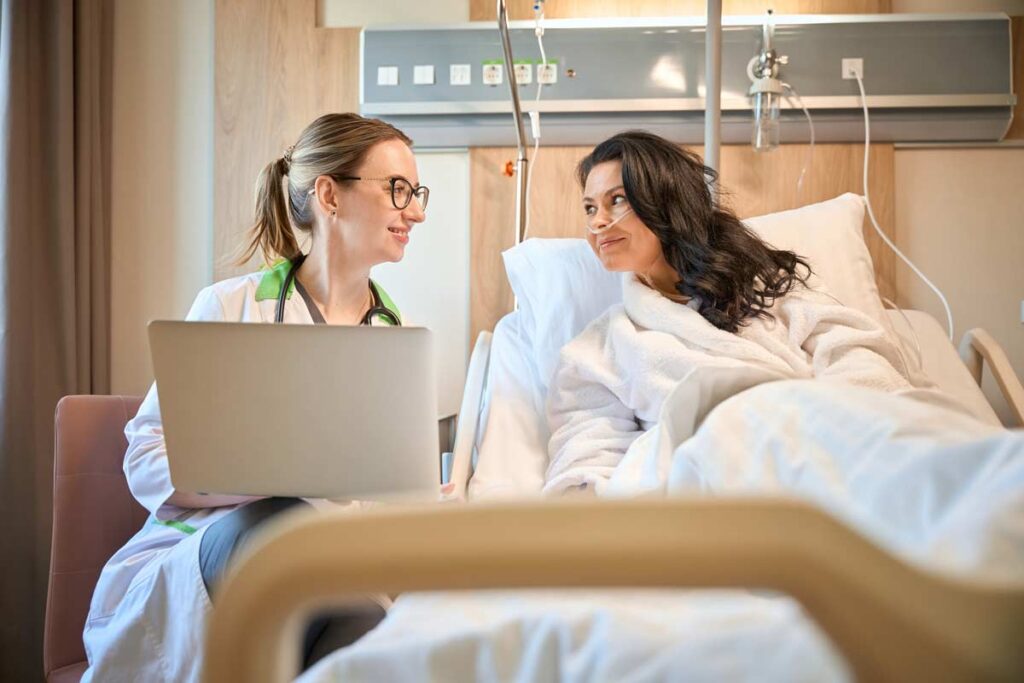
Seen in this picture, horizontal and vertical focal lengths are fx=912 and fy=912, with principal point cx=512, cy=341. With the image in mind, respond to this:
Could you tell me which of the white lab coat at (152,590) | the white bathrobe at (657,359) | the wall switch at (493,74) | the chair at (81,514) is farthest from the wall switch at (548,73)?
the chair at (81,514)

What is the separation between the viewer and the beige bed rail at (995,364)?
198cm

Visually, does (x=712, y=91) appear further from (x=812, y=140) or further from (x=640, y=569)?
(x=640, y=569)

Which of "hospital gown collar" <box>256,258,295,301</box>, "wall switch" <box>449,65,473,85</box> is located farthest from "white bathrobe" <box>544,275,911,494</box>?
"wall switch" <box>449,65,473,85</box>

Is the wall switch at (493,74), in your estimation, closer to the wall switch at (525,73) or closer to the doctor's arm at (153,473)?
the wall switch at (525,73)

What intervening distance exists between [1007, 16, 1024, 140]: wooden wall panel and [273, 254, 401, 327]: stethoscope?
72.5 inches

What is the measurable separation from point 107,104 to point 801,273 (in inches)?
81.3

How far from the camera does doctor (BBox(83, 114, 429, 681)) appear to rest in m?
1.38

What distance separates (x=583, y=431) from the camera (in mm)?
1758

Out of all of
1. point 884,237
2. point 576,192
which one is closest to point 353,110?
point 576,192

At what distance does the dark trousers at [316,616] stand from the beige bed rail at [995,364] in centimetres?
144

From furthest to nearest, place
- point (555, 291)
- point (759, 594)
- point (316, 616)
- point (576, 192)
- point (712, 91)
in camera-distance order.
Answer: point (576, 192) < point (712, 91) < point (555, 291) < point (316, 616) < point (759, 594)

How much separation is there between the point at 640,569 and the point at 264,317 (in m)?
1.48

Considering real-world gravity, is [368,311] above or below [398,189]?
below

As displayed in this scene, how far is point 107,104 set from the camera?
2.74 meters
